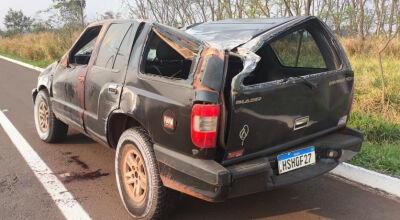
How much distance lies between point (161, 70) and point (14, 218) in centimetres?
198

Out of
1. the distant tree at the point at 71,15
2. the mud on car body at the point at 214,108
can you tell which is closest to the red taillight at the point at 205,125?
the mud on car body at the point at 214,108

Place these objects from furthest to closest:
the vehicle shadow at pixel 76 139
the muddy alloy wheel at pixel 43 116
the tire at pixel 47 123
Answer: the vehicle shadow at pixel 76 139
the muddy alloy wheel at pixel 43 116
the tire at pixel 47 123

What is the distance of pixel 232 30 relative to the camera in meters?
3.25

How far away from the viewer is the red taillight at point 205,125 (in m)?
2.37

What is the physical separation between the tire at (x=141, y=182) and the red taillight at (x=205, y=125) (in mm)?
505

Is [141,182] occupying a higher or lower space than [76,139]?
higher

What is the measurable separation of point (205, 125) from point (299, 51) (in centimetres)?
189

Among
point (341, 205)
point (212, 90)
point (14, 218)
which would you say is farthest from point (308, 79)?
point (14, 218)

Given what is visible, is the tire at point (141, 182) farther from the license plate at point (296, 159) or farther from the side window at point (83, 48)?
the side window at point (83, 48)

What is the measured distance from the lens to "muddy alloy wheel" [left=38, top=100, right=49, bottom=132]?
4.93 m

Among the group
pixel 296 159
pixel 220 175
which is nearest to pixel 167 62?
pixel 296 159

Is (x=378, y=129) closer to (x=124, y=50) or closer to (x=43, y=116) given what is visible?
(x=124, y=50)

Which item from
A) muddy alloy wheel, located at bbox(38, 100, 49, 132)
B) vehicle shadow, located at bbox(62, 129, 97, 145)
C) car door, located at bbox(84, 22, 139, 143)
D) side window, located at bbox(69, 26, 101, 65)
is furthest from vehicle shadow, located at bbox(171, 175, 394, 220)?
muddy alloy wheel, located at bbox(38, 100, 49, 132)

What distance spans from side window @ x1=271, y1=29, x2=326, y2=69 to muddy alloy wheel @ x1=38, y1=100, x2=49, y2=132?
3205 millimetres
